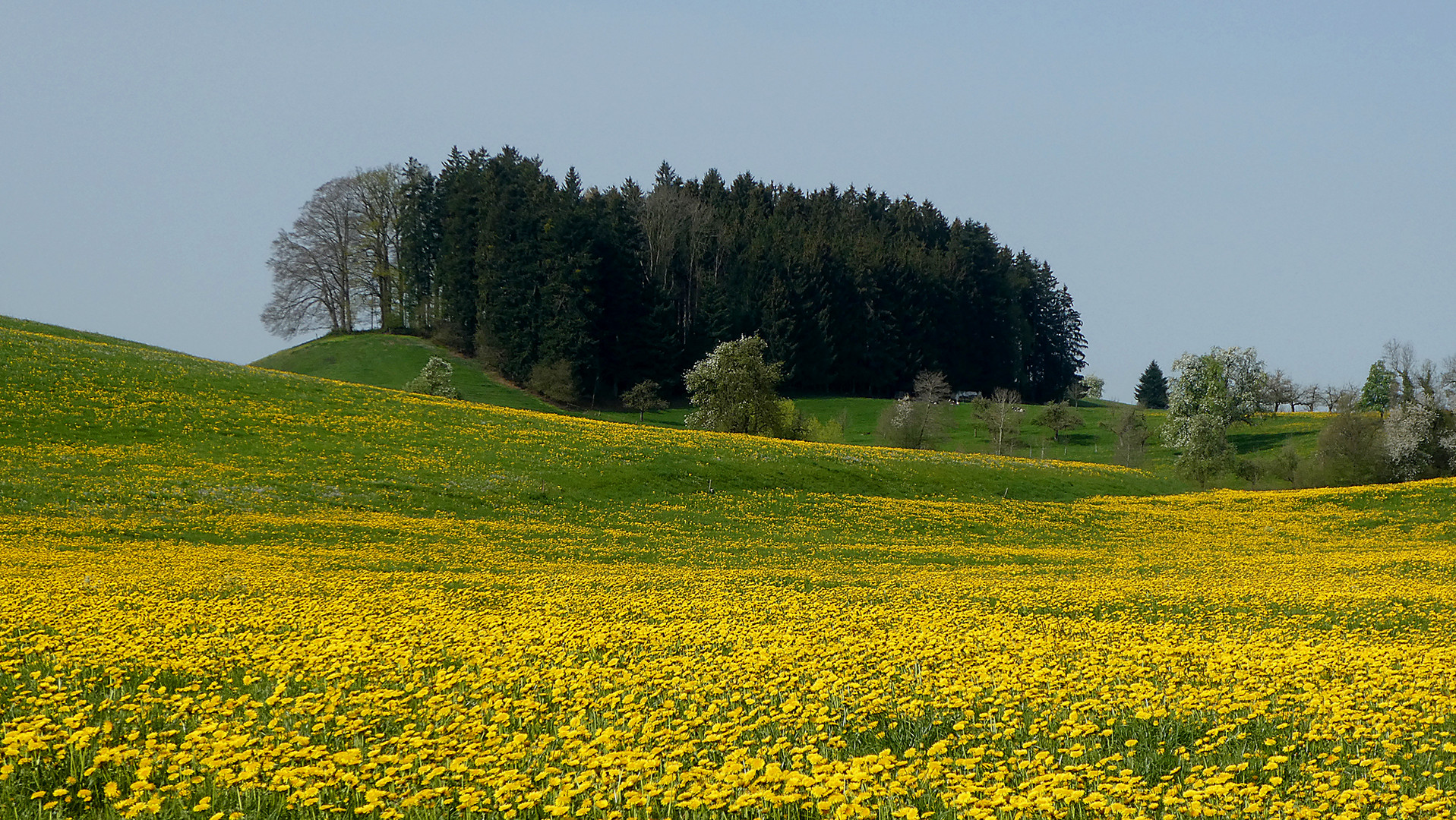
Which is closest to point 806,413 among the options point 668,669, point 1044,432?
point 1044,432

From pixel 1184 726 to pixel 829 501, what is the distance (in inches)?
1318

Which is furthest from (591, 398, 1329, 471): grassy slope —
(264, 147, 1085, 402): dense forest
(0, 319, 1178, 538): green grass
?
(0, 319, 1178, 538): green grass

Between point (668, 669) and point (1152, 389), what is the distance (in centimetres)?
15745

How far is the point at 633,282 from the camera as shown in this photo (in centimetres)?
10388

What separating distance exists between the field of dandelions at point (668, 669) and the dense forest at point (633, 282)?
217 ft

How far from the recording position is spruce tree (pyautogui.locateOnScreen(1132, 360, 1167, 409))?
150500mm

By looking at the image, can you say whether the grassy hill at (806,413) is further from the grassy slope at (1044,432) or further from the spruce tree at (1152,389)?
the spruce tree at (1152,389)

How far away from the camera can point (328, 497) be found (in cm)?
3384

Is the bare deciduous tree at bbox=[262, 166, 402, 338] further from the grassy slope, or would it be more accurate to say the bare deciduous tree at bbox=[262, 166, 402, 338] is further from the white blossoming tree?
the white blossoming tree

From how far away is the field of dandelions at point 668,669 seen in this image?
5.56 m

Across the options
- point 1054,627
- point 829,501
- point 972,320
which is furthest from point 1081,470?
point 972,320

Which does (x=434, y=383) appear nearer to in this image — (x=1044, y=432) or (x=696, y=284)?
(x=696, y=284)

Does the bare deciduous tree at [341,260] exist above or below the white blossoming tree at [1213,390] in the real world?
above

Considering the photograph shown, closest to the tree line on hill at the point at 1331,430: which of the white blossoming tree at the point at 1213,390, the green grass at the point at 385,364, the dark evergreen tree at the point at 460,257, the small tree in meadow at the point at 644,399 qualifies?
the white blossoming tree at the point at 1213,390
